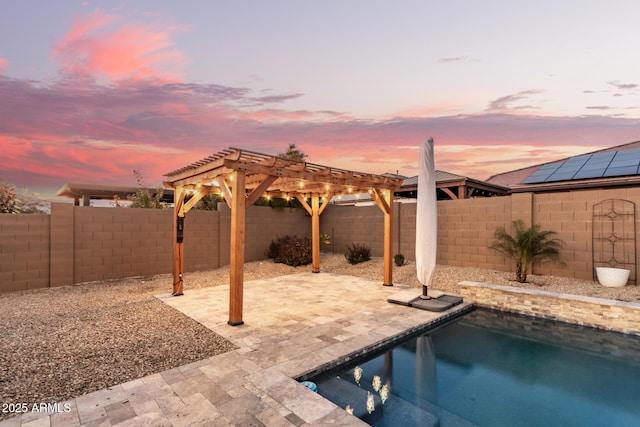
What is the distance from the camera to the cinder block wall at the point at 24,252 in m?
6.30

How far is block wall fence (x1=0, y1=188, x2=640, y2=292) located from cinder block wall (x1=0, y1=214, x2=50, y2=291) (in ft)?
0.05

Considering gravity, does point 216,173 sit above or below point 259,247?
above

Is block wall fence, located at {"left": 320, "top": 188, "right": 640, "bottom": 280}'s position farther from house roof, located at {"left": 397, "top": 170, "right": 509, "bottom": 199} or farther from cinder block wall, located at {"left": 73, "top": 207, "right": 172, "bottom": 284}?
cinder block wall, located at {"left": 73, "top": 207, "right": 172, "bottom": 284}

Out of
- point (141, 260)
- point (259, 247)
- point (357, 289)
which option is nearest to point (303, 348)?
point (357, 289)

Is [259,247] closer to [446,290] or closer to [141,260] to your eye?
[141,260]

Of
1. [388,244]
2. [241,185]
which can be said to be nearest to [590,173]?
[388,244]

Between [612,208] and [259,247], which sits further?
[259,247]

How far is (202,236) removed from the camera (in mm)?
9023

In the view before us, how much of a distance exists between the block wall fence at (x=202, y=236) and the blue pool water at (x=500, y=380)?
128 inches

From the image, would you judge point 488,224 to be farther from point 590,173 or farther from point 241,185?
point 241,185

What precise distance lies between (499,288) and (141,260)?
851 cm

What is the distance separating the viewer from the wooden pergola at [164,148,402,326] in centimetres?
458

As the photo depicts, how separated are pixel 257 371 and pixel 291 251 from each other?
699cm

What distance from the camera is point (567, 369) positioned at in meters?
3.67
